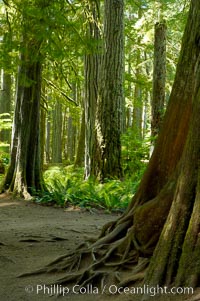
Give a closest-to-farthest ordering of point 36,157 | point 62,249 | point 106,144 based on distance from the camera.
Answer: point 62,249 → point 36,157 → point 106,144

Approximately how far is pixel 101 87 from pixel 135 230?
9509 millimetres

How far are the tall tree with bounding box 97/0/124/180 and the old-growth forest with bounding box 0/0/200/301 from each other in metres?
0.03

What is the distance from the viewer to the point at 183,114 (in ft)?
15.5

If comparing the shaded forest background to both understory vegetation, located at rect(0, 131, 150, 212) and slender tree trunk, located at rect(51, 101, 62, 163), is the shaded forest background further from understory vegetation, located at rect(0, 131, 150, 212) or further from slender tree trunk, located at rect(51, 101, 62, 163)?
slender tree trunk, located at rect(51, 101, 62, 163)

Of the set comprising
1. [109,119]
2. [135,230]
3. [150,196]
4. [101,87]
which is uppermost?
[101,87]

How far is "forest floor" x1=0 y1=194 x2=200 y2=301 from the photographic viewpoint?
4.44 metres

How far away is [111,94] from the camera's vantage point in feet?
44.2

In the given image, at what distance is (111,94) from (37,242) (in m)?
7.48

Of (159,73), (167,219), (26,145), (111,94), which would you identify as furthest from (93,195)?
(167,219)

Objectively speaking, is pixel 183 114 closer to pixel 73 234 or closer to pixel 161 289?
pixel 161 289

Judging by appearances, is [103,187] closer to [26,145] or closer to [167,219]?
[26,145]

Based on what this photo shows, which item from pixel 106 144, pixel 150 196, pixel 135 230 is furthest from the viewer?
pixel 106 144

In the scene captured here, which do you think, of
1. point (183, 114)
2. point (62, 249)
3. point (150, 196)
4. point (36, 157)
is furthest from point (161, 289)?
point (36, 157)

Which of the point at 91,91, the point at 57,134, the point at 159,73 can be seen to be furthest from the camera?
the point at 57,134
